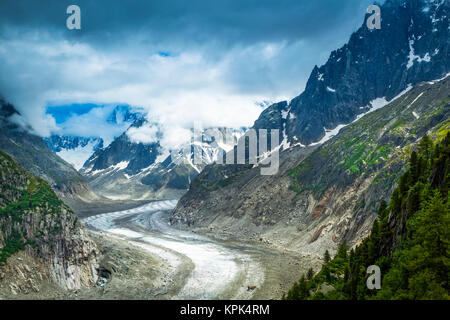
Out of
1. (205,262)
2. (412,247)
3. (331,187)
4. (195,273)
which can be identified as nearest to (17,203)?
(195,273)

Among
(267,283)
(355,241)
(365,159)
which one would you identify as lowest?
(267,283)

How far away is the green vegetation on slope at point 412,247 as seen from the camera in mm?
27594

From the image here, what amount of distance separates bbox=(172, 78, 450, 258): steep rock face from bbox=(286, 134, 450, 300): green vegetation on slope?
37190mm

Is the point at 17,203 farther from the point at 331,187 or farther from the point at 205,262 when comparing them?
the point at 331,187

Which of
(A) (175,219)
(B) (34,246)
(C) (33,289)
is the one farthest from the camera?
(A) (175,219)

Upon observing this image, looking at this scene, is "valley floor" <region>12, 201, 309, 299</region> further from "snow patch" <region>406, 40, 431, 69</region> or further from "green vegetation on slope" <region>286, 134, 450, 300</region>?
"snow patch" <region>406, 40, 431, 69</region>

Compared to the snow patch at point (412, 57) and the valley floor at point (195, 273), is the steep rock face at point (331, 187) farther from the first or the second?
the snow patch at point (412, 57)

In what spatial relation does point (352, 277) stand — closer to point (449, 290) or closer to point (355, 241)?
point (449, 290)

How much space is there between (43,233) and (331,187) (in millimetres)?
91044

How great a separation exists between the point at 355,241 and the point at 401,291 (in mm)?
56303

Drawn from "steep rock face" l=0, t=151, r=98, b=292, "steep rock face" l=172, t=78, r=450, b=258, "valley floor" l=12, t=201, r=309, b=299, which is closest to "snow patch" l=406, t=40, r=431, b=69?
"steep rock face" l=172, t=78, r=450, b=258

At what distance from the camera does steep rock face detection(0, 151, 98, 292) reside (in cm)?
6438
